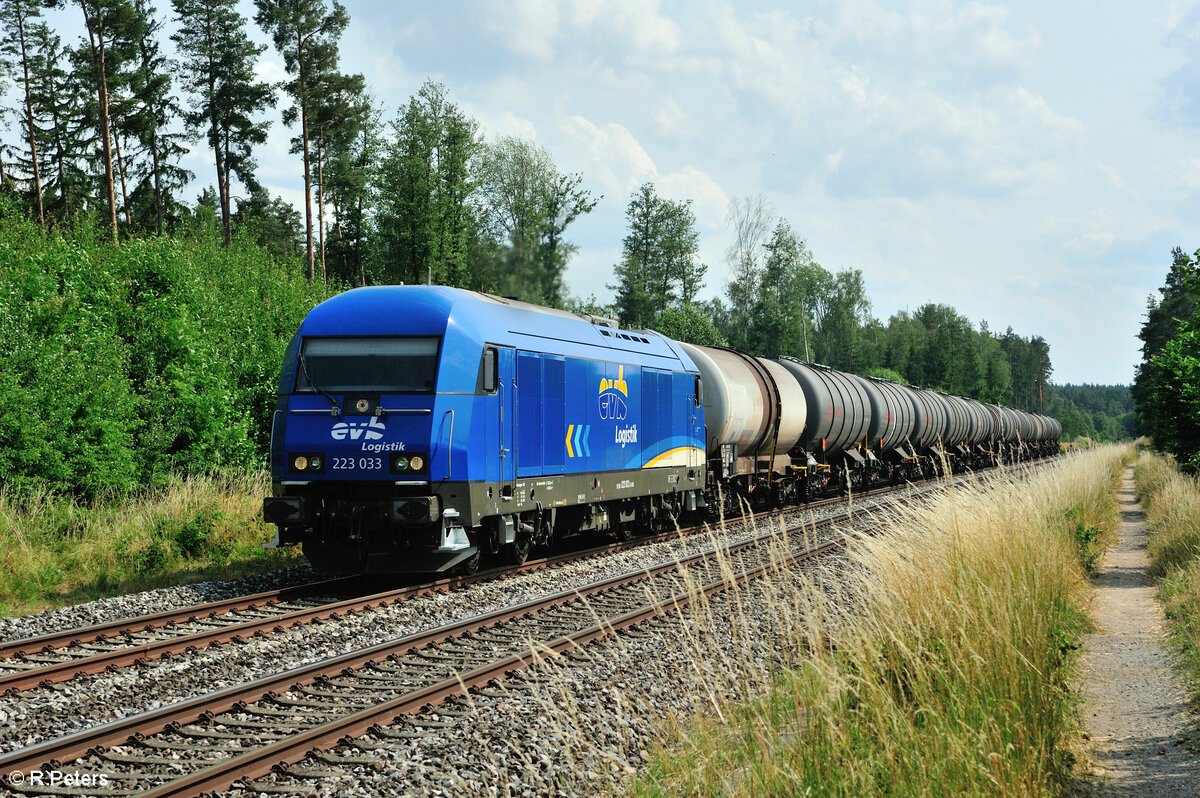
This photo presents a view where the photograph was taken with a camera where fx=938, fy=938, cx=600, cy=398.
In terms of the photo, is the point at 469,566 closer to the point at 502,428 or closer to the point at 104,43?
the point at 502,428

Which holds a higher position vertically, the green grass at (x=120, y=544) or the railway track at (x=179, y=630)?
the green grass at (x=120, y=544)

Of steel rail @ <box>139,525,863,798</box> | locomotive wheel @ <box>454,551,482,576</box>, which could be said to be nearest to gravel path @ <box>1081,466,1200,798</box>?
steel rail @ <box>139,525,863,798</box>

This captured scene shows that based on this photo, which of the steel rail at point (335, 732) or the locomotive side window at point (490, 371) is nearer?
the steel rail at point (335, 732)

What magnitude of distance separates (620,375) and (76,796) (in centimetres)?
1087

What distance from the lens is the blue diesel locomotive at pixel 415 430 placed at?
10.6 meters

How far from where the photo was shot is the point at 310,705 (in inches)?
265

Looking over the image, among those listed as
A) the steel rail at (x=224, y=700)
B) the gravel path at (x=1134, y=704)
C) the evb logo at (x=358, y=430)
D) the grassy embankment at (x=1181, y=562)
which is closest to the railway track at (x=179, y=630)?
the steel rail at (x=224, y=700)

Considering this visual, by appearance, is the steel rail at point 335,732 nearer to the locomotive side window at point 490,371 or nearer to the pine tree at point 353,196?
the locomotive side window at point 490,371

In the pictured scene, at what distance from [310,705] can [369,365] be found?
5.03m

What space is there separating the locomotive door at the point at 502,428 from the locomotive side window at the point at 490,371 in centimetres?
3

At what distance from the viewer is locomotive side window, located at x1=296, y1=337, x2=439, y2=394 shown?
10766mm

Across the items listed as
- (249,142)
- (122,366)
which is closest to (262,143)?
(249,142)

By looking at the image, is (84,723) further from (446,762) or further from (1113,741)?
(1113,741)

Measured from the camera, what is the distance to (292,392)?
1116cm
